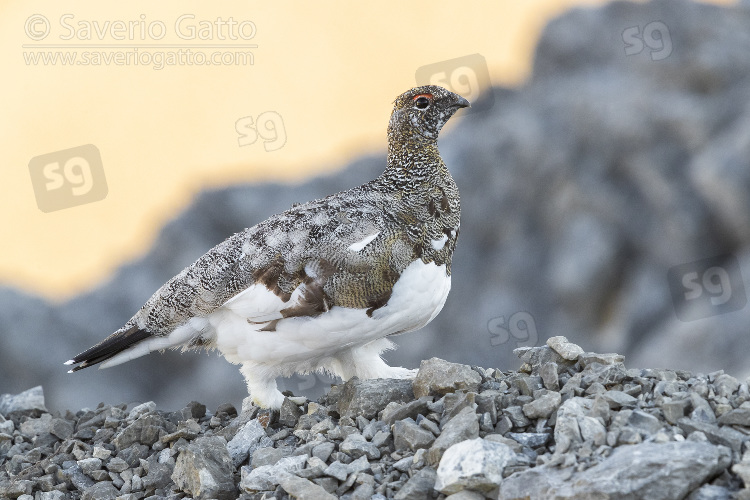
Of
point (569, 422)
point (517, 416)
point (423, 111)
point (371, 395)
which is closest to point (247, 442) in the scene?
point (371, 395)

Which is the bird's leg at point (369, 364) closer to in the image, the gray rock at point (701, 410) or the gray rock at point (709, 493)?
the gray rock at point (701, 410)

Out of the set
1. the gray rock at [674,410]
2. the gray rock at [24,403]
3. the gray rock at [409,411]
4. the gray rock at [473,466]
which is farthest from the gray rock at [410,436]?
the gray rock at [24,403]

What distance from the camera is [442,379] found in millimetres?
3545

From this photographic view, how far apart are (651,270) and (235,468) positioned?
1336cm

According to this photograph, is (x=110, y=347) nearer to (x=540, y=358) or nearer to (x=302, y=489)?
(x=302, y=489)

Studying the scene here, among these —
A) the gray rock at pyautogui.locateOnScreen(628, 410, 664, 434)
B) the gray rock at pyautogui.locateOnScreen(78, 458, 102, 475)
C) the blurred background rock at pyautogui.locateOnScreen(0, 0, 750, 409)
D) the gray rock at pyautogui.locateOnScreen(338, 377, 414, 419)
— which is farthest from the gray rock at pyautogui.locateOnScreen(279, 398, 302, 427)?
the blurred background rock at pyautogui.locateOnScreen(0, 0, 750, 409)

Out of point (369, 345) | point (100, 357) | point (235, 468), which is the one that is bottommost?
point (235, 468)

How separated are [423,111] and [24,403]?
11.5ft

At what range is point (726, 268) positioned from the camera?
1394 cm

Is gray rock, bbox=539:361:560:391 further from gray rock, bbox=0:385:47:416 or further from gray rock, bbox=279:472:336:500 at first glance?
gray rock, bbox=0:385:47:416

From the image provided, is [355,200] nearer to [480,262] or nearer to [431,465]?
[431,465]

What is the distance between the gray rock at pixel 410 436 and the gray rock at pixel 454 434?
6 centimetres

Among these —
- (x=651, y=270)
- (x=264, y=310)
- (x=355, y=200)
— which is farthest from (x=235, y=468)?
(x=651, y=270)

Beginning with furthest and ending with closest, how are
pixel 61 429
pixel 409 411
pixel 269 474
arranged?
pixel 61 429 < pixel 409 411 < pixel 269 474
